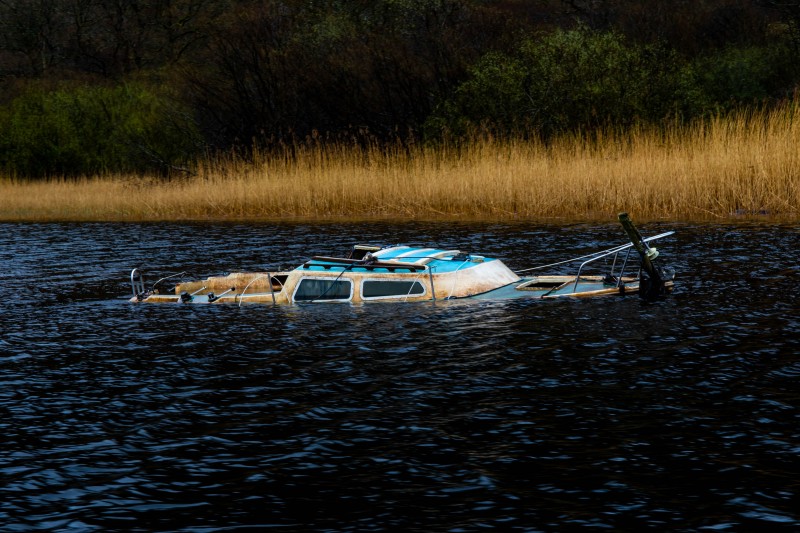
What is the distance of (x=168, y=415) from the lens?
43.9 feet

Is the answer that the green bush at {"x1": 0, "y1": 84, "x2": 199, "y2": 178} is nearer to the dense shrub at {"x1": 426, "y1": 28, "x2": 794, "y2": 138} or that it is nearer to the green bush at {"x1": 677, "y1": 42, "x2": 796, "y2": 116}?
the dense shrub at {"x1": 426, "y1": 28, "x2": 794, "y2": 138}

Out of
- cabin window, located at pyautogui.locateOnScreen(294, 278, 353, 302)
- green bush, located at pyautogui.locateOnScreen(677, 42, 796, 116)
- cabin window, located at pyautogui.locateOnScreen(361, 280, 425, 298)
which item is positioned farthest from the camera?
green bush, located at pyautogui.locateOnScreen(677, 42, 796, 116)

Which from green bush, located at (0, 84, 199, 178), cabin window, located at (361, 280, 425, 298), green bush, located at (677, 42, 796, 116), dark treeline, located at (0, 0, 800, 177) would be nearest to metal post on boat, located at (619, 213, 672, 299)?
cabin window, located at (361, 280, 425, 298)

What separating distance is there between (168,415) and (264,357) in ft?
12.3

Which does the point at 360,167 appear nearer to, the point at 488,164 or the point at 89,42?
the point at 488,164

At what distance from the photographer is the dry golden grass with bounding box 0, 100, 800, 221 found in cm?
3403

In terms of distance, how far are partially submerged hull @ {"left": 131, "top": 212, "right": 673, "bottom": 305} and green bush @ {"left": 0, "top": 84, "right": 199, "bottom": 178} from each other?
40253 mm

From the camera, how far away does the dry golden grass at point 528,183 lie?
112 ft

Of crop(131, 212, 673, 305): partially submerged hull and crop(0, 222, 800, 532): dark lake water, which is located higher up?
crop(131, 212, 673, 305): partially submerged hull

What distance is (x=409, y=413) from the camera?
1318 centimetres

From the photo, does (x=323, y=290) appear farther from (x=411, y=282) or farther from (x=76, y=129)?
(x=76, y=129)

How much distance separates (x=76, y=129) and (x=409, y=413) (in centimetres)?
6163

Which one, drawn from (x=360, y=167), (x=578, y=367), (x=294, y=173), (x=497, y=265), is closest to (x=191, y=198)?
(x=294, y=173)

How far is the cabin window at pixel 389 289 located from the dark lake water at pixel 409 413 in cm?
74
